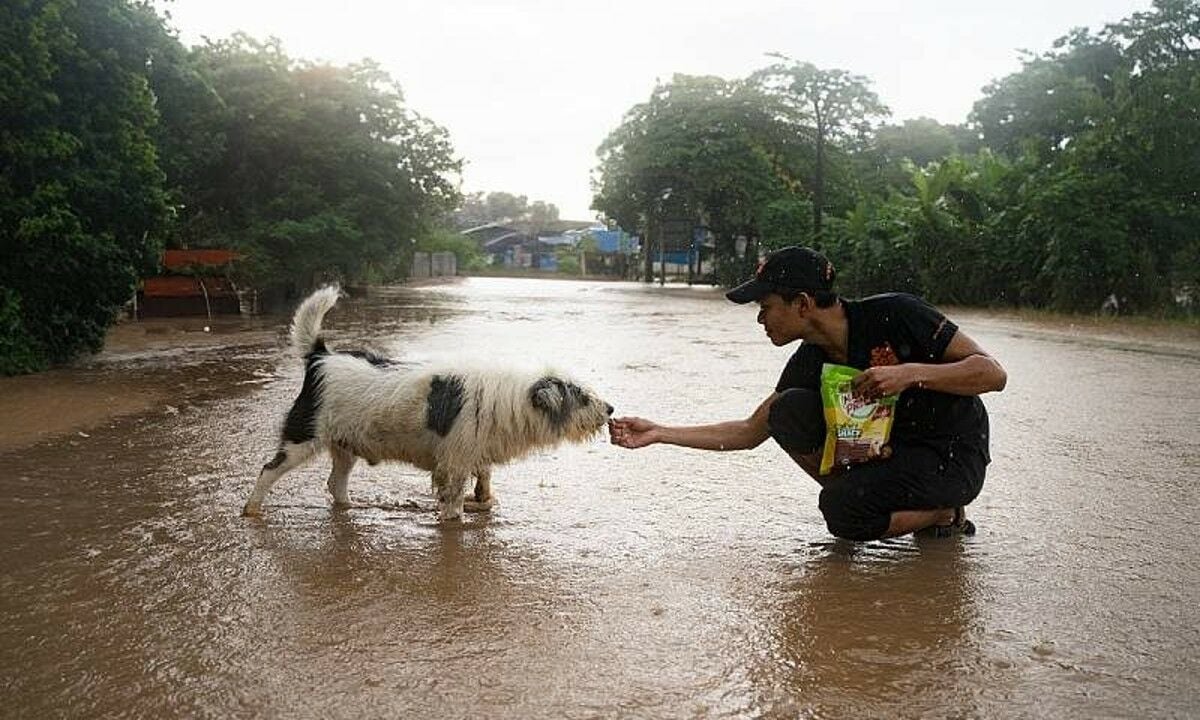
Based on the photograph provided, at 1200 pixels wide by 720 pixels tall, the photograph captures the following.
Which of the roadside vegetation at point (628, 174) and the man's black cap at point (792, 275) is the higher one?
the roadside vegetation at point (628, 174)

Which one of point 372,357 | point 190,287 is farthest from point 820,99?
point 372,357

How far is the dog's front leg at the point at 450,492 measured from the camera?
5340 millimetres

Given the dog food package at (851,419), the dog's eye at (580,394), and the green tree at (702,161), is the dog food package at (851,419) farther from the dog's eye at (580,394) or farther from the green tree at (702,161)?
the green tree at (702,161)

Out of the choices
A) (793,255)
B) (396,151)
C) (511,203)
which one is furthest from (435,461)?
(511,203)

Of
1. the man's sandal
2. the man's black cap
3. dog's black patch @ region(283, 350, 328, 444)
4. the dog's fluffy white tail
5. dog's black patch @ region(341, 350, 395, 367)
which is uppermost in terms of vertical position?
the man's black cap

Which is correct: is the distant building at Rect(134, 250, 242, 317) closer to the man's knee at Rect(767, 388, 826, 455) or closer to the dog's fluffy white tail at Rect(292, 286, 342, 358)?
the dog's fluffy white tail at Rect(292, 286, 342, 358)

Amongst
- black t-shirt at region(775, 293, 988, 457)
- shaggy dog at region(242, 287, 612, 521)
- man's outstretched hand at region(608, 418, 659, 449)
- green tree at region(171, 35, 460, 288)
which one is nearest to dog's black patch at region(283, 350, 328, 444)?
shaggy dog at region(242, 287, 612, 521)

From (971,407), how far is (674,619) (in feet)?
6.05

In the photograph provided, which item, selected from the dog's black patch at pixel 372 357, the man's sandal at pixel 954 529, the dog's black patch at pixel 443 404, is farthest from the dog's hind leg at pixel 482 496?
the man's sandal at pixel 954 529

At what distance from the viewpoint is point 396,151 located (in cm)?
2792

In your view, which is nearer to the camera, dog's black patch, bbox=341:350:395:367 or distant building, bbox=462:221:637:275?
dog's black patch, bbox=341:350:395:367

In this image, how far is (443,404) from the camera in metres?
5.42

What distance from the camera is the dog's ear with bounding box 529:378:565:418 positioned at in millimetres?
5387

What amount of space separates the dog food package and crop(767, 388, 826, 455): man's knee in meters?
0.10
